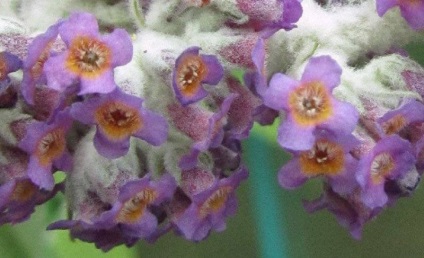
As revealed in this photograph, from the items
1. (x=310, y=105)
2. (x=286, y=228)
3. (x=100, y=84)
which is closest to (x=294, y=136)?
(x=310, y=105)

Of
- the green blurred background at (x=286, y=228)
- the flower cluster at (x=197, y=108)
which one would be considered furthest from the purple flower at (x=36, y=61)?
the green blurred background at (x=286, y=228)

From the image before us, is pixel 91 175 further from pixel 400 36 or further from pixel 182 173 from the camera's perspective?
pixel 400 36

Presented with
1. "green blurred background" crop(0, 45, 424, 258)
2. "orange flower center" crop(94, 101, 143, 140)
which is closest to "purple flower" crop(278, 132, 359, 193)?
"orange flower center" crop(94, 101, 143, 140)

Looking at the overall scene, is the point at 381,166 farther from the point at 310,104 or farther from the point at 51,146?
the point at 51,146

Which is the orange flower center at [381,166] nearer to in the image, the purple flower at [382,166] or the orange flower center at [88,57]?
the purple flower at [382,166]

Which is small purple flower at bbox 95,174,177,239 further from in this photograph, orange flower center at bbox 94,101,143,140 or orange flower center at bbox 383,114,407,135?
orange flower center at bbox 383,114,407,135
